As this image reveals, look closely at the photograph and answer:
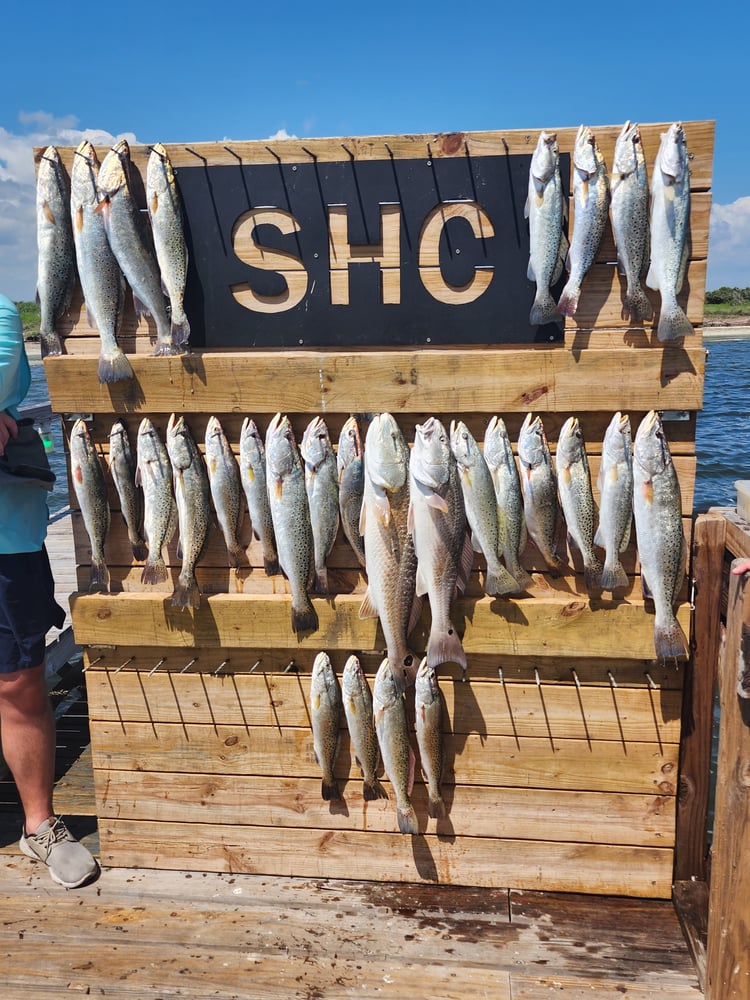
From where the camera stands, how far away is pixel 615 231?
2.73m

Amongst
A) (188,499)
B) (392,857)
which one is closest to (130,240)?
(188,499)

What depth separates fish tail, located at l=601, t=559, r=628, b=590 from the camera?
2.86 m

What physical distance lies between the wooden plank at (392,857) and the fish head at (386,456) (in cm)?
151

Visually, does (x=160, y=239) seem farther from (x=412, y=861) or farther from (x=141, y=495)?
(x=412, y=861)

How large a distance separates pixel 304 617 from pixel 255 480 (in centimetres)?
55

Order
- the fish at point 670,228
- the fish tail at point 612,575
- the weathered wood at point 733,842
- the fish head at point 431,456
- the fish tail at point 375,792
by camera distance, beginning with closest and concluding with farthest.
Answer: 1. the weathered wood at point 733,842
2. the fish at point 670,228
3. the fish head at point 431,456
4. the fish tail at point 612,575
5. the fish tail at point 375,792

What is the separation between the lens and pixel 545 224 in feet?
8.94

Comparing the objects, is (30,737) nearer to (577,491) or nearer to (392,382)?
(392,382)

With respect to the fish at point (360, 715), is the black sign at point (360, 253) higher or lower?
higher

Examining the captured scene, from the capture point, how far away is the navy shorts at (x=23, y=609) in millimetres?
3125

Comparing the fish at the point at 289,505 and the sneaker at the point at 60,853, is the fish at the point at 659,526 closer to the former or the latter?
the fish at the point at 289,505

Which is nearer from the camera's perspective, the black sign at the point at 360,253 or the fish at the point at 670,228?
the fish at the point at 670,228

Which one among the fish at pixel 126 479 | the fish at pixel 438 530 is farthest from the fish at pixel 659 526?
the fish at pixel 126 479

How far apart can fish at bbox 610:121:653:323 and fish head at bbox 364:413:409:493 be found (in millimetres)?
951
